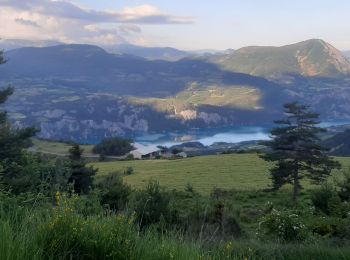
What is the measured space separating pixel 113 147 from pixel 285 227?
80548 mm

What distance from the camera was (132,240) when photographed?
405 cm

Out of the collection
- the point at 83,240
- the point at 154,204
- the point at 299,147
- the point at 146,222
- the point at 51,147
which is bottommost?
the point at 51,147

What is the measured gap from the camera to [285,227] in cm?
1028

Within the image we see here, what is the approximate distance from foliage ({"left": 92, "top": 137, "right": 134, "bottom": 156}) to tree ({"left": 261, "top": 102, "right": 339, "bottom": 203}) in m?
63.7

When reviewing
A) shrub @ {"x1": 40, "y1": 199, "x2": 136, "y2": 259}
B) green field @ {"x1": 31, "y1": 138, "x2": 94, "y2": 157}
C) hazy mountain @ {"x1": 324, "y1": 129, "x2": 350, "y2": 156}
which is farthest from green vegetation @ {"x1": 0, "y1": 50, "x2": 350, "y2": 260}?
hazy mountain @ {"x1": 324, "y1": 129, "x2": 350, "y2": 156}

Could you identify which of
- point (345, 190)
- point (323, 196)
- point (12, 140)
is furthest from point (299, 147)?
point (12, 140)

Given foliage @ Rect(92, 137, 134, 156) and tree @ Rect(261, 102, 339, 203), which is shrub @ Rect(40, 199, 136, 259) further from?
foliage @ Rect(92, 137, 134, 156)

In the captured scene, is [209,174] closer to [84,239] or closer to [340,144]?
[84,239]

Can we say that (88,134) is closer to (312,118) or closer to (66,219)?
(312,118)

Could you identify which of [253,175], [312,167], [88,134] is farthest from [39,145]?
[88,134]

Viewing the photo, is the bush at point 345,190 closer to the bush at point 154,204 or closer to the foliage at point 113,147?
the bush at point 154,204

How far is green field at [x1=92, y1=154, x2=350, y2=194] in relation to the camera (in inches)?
1393

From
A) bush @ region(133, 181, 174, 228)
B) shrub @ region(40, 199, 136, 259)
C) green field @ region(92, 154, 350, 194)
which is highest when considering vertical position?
shrub @ region(40, 199, 136, 259)

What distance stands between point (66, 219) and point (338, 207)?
11315 millimetres
